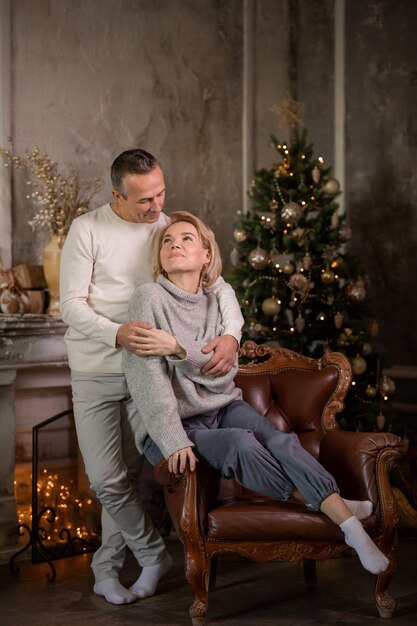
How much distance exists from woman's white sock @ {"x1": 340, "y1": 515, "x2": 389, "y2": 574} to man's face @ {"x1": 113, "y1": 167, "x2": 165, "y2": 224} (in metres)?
1.53

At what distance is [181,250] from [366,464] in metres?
1.19

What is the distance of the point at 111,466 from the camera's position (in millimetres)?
3990

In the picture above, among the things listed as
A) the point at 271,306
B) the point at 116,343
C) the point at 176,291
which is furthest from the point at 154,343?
the point at 271,306

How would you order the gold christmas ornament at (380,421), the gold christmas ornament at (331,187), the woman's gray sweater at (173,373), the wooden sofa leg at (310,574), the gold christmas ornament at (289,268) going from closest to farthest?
the woman's gray sweater at (173,373) < the wooden sofa leg at (310,574) < the gold christmas ornament at (380,421) < the gold christmas ornament at (289,268) < the gold christmas ornament at (331,187)

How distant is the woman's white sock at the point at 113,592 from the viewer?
3926 mm

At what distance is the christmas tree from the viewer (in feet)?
17.3

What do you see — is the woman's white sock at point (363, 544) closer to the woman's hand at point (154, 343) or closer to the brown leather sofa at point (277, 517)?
the brown leather sofa at point (277, 517)

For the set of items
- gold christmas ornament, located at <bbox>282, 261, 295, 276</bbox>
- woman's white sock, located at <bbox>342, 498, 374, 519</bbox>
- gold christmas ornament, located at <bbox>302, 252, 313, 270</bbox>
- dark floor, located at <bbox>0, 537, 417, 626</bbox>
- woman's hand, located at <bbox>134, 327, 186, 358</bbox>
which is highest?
gold christmas ornament, located at <bbox>302, 252, 313, 270</bbox>

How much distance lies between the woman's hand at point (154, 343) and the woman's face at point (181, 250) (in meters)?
0.31

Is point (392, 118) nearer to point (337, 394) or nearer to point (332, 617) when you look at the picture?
point (337, 394)

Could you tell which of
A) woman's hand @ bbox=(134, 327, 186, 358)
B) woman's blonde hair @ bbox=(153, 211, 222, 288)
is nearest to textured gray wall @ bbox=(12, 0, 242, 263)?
woman's blonde hair @ bbox=(153, 211, 222, 288)

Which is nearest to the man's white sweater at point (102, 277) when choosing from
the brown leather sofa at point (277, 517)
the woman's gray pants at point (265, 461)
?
the woman's gray pants at point (265, 461)

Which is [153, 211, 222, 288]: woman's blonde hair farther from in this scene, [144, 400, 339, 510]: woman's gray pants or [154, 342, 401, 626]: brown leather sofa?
[154, 342, 401, 626]: brown leather sofa

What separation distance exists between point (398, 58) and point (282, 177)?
1431 mm
